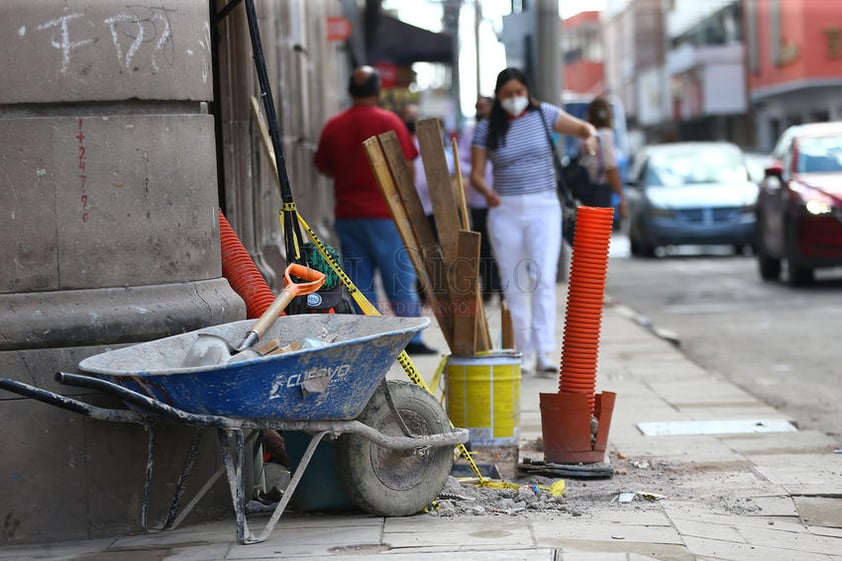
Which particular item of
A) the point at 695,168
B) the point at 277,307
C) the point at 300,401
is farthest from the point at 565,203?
the point at 695,168

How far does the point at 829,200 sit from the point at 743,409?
8.04 meters

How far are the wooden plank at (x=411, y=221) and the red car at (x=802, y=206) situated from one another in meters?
9.75

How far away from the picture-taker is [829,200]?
16.0 meters

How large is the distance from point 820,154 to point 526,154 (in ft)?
28.5

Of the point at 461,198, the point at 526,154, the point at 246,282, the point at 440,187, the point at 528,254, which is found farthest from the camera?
the point at 528,254

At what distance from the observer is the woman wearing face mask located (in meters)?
9.26

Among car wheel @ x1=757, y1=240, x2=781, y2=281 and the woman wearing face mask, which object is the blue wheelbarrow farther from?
car wheel @ x1=757, y1=240, x2=781, y2=281

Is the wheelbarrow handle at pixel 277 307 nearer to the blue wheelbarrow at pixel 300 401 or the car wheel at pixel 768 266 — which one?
the blue wheelbarrow at pixel 300 401

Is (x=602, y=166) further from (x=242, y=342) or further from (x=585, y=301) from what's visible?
(x=242, y=342)

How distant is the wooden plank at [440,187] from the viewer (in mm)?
6914

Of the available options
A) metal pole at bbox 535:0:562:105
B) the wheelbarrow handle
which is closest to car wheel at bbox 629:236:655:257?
metal pole at bbox 535:0:562:105

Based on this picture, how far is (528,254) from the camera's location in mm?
9484

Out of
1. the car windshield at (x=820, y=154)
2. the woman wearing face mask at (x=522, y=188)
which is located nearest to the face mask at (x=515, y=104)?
the woman wearing face mask at (x=522, y=188)

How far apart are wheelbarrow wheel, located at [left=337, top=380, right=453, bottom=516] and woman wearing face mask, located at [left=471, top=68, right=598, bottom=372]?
3679mm
